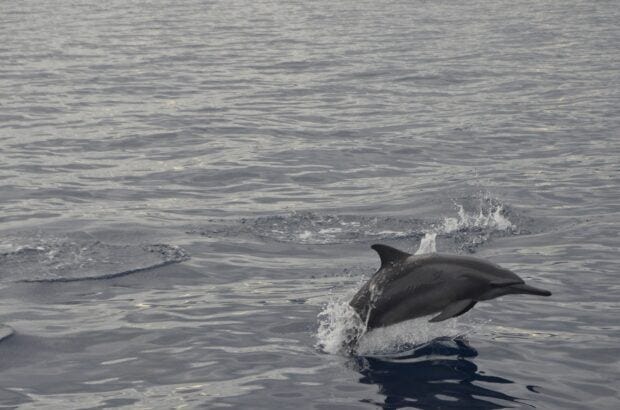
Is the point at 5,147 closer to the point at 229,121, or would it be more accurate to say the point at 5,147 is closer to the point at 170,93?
the point at 229,121

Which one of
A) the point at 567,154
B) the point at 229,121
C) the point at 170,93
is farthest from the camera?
the point at 170,93

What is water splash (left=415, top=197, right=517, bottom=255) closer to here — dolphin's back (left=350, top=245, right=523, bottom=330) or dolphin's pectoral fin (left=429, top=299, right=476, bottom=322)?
dolphin's back (left=350, top=245, right=523, bottom=330)

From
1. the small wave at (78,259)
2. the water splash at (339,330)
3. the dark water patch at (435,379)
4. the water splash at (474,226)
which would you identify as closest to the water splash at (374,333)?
the water splash at (339,330)

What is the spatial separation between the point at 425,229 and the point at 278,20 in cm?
3998

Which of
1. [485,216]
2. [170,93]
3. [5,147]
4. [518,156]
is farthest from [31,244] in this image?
[170,93]

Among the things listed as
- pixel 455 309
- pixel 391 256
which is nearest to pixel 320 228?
pixel 391 256

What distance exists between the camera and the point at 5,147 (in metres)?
22.7

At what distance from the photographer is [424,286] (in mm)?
10680

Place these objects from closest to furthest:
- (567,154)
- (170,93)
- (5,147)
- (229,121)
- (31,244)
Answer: (31,244), (567,154), (5,147), (229,121), (170,93)

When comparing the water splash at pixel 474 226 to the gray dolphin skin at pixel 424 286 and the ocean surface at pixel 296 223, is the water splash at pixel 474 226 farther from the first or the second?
the gray dolphin skin at pixel 424 286

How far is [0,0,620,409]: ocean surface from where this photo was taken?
1038cm

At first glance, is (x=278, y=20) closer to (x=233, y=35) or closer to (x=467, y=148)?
(x=233, y=35)

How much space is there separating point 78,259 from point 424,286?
5142 mm

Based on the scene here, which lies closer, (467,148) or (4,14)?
(467,148)
